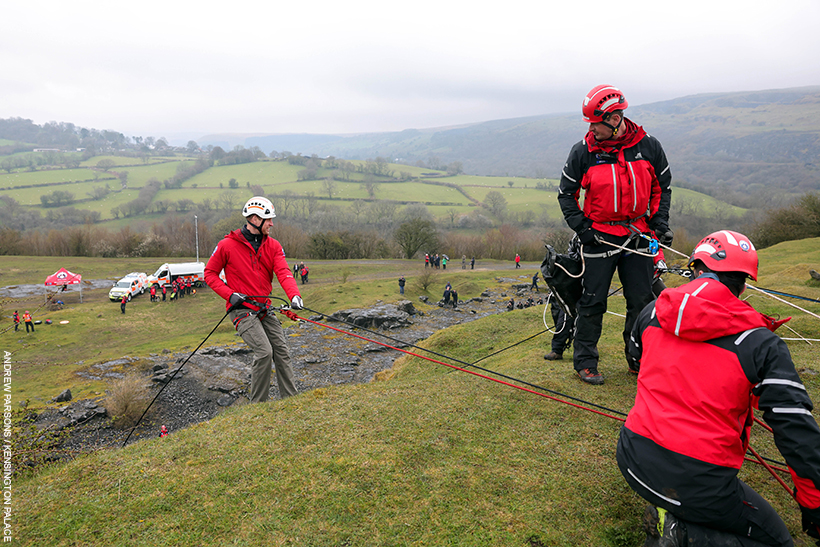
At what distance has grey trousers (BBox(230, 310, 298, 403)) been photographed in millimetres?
7219

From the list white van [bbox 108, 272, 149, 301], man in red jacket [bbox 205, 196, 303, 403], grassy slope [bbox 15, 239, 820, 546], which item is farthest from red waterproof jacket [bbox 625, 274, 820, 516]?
white van [bbox 108, 272, 149, 301]

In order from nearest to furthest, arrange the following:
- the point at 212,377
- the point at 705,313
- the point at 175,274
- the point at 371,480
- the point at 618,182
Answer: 1. the point at 705,313
2. the point at 371,480
3. the point at 618,182
4. the point at 212,377
5. the point at 175,274

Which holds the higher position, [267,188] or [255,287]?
[267,188]

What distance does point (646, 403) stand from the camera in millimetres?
3271

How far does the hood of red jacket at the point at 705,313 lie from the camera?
9.29ft

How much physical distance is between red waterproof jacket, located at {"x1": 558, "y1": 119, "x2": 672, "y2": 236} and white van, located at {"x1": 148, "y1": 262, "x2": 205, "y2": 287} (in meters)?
45.1

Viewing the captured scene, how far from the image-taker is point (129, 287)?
129 ft

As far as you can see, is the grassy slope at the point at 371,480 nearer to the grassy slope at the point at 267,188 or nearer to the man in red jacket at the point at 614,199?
the man in red jacket at the point at 614,199

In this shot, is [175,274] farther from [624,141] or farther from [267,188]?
[267,188]

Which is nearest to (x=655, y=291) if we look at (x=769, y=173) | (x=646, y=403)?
(x=646, y=403)

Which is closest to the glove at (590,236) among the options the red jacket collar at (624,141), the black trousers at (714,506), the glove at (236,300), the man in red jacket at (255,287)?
the red jacket collar at (624,141)

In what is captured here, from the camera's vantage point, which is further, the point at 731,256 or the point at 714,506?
the point at 731,256

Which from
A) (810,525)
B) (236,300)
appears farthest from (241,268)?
(810,525)

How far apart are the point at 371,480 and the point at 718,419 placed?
10.3ft
